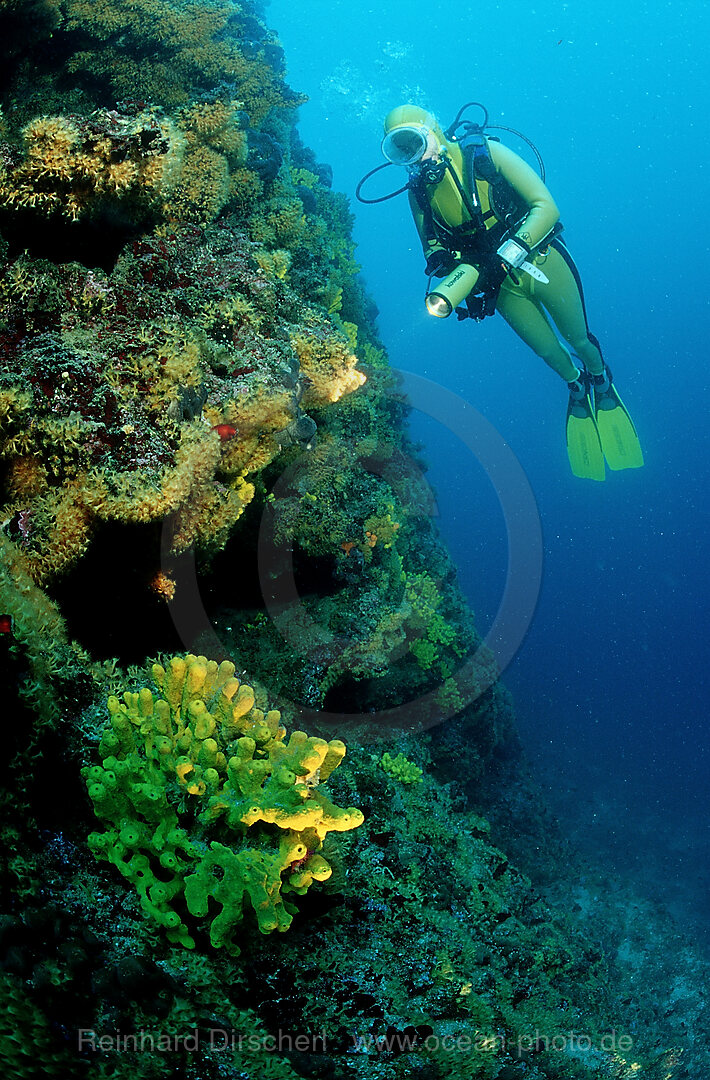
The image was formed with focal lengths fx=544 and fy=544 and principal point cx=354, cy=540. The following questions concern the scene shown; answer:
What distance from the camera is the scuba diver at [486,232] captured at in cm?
599

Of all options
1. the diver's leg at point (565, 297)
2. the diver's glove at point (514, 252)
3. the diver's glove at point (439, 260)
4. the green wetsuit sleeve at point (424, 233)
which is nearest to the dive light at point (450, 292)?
the diver's glove at point (514, 252)

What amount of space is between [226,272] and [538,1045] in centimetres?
401

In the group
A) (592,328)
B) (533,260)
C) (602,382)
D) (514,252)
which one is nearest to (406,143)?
(514,252)

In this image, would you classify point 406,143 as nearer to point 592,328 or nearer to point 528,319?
point 528,319

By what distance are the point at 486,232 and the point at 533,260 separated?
0.67m

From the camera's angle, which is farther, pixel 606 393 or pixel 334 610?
pixel 606 393

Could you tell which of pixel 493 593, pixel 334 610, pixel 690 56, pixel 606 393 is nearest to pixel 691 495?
pixel 493 593

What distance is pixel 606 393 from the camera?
827cm

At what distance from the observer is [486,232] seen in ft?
21.6

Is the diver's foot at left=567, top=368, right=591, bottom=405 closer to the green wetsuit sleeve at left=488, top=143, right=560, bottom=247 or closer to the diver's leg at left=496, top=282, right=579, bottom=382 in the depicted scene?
the diver's leg at left=496, top=282, right=579, bottom=382

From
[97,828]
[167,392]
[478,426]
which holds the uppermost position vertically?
[478,426]

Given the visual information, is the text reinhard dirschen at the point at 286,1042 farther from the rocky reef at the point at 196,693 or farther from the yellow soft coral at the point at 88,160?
the yellow soft coral at the point at 88,160

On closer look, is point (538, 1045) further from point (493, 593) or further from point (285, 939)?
point (493, 593)

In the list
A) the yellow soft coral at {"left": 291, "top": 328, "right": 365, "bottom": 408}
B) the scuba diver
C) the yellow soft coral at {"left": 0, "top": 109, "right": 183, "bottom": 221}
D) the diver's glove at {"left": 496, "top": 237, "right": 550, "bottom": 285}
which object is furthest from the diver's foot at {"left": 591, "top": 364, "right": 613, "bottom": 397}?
the yellow soft coral at {"left": 0, "top": 109, "right": 183, "bottom": 221}
